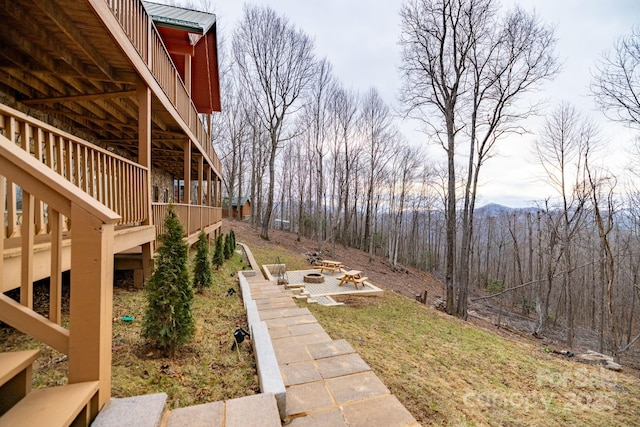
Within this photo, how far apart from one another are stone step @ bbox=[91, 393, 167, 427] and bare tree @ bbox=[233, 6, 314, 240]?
14941 mm

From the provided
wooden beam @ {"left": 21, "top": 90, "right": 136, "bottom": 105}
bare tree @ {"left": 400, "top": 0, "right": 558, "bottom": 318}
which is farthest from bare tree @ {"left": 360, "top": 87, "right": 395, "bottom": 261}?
wooden beam @ {"left": 21, "top": 90, "right": 136, "bottom": 105}

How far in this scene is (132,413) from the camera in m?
1.57

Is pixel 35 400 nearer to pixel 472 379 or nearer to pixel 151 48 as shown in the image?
pixel 472 379

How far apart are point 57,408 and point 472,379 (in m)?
4.88

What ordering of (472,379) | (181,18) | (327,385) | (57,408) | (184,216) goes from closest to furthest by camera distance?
(57,408), (327,385), (472,379), (184,216), (181,18)

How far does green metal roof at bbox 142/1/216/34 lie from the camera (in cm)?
690

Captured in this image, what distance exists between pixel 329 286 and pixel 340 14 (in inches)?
406

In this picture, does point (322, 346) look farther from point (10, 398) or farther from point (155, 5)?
point (155, 5)

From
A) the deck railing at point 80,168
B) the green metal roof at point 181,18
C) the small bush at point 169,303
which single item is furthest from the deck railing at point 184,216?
the green metal roof at point 181,18

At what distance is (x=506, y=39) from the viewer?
32.9 ft

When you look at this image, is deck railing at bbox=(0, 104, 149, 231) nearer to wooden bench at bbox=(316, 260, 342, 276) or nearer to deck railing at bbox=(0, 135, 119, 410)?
deck railing at bbox=(0, 135, 119, 410)

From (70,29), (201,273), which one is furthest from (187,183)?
(70,29)

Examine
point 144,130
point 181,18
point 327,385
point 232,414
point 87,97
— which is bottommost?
point 327,385

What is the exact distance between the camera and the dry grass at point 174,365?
2.18 meters
